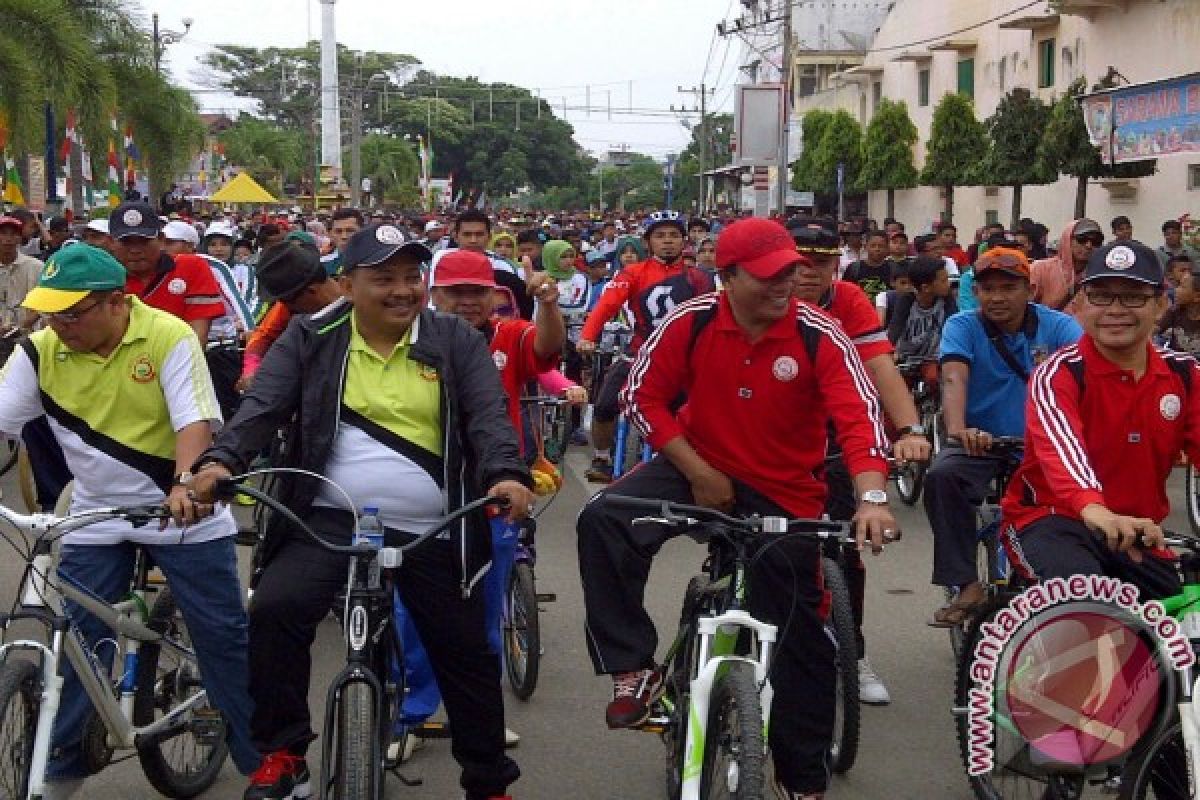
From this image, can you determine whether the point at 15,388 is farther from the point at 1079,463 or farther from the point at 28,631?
the point at 1079,463

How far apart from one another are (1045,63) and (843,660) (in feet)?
101

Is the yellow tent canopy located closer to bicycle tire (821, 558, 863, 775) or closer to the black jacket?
bicycle tire (821, 558, 863, 775)

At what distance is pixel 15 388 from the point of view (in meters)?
4.98

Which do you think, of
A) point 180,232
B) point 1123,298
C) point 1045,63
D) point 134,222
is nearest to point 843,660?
point 1123,298

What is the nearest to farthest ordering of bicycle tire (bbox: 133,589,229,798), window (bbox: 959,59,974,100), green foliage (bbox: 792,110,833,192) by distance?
bicycle tire (bbox: 133,589,229,798) < window (bbox: 959,59,974,100) < green foliage (bbox: 792,110,833,192)

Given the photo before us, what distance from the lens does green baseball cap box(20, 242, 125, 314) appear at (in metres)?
4.85

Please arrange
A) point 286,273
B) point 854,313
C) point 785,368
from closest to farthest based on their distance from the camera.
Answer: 1. point 785,368
2. point 854,313
3. point 286,273

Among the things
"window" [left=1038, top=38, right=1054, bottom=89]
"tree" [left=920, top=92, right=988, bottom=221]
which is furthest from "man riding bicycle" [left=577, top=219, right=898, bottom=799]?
"tree" [left=920, top=92, right=988, bottom=221]

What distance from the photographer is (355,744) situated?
4105mm

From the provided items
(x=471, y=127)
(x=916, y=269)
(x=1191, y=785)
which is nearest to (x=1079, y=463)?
(x=1191, y=785)

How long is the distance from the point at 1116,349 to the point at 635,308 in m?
6.05

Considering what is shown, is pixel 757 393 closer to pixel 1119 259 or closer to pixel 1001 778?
pixel 1119 259

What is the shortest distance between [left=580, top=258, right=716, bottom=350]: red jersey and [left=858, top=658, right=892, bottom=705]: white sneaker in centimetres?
386

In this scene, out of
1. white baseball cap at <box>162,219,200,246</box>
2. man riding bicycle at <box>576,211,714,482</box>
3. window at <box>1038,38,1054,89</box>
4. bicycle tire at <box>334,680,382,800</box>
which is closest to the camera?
bicycle tire at <box>334,680,382,800</box>
